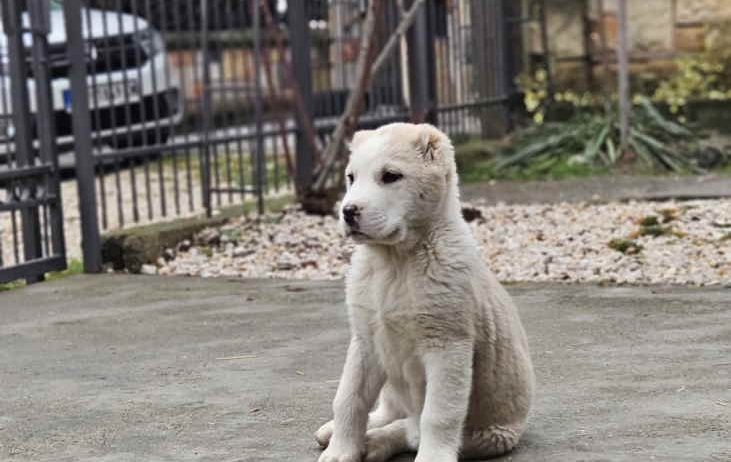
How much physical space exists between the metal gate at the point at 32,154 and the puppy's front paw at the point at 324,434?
3.80 meters

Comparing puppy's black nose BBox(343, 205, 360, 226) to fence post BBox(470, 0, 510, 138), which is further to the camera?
fence post BBox(470, 0, 510, 138)

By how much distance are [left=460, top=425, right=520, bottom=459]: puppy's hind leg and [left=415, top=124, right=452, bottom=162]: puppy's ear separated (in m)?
0.74

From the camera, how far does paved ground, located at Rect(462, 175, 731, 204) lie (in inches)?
356

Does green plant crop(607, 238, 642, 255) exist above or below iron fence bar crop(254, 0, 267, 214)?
below

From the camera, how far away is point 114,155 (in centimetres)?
792

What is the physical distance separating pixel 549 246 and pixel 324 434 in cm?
383

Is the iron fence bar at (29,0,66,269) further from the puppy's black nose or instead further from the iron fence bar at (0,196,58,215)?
the puppy's black nose

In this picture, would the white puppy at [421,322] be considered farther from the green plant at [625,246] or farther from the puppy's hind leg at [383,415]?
the green plant at [625,246]

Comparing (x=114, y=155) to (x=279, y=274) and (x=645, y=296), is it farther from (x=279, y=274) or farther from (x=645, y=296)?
(x=645, y=296)

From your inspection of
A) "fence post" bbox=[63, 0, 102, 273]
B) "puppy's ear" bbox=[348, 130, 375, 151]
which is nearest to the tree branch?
"fence post" bbox=[63, 0, 102, 273]

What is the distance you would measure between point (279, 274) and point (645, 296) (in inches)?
81.8

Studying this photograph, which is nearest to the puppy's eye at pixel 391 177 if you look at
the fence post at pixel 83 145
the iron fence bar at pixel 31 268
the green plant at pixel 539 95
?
the iron fence bar at pixel 31 268

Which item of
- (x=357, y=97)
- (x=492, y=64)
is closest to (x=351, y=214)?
(x=357, y=97)

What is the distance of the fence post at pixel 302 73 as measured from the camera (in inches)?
370
